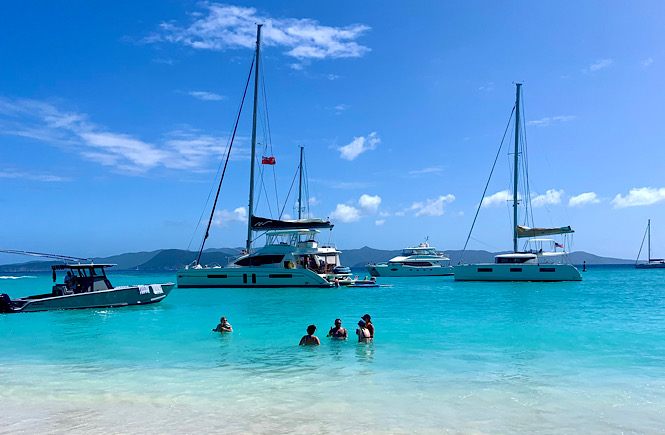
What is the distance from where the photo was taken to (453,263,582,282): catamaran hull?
54.9 metres

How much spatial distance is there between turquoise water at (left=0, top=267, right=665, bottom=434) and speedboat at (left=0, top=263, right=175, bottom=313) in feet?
3.93

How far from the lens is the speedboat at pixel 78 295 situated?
25.6m

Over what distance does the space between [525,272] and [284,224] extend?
86.5ft

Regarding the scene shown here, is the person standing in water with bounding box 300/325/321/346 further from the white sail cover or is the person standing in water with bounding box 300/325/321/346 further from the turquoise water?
the white sail cover

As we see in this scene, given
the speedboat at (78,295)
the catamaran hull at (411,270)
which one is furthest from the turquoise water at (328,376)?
the catamaran hull at (411,270)

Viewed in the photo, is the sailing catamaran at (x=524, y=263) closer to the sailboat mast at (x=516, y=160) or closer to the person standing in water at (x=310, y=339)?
the sailboat mast at (x=516, y=160)

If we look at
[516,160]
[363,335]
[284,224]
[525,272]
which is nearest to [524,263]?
Result: [525,272]

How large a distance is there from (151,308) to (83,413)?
20.4 metres

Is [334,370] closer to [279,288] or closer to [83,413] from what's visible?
[83,413]

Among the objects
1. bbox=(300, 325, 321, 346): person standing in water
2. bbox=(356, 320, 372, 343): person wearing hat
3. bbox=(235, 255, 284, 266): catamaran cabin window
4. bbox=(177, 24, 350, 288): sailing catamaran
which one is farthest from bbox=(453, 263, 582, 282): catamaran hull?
bbox=(300, 325, 321, 346): person standing in water

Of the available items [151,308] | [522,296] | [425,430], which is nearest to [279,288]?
[151,308]

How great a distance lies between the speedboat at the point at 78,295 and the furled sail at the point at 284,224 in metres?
18.0

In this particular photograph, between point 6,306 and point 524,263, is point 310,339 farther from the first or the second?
point 524,263

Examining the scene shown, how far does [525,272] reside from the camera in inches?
2165
